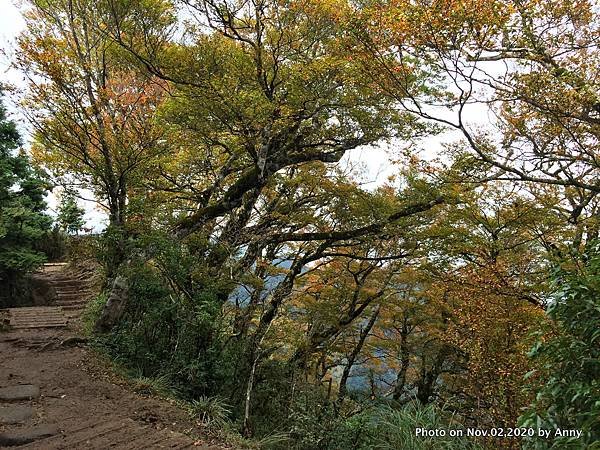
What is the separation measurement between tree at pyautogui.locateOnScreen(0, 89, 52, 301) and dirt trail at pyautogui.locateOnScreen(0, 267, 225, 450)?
3.64 metres

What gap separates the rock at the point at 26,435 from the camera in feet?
12.3

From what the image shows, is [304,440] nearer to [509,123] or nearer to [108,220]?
[108,220]

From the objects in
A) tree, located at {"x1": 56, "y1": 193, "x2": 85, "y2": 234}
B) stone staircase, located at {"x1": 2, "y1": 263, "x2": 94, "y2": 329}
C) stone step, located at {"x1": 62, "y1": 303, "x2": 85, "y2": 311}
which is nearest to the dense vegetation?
stone staircase, located at {"x1": 2, "y1": 263, "x2": 94, "y2": 329}

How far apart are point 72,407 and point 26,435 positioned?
80cm

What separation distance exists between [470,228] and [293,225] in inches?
167

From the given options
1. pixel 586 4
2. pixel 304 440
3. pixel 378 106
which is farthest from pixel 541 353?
pixel 378 106

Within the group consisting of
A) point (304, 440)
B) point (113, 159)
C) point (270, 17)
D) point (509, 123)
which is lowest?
point (304, 440)

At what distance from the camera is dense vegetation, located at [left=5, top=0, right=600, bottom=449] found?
4914mm

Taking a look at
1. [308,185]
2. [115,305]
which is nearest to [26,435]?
[115,305]

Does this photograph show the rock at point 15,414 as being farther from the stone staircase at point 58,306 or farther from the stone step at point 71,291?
the stone step at point 71,291

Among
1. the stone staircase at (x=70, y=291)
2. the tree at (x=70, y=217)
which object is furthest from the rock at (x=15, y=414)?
the tree at (x=70, y=217)

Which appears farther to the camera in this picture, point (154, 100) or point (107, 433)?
point (154, 100)

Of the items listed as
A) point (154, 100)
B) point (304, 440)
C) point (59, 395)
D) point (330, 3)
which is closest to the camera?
point (59, 395)

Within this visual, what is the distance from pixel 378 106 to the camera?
7.52m
